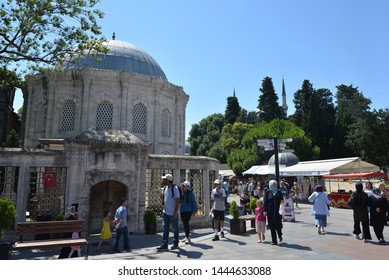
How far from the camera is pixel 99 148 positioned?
10.2m

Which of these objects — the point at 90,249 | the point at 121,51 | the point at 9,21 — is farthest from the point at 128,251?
the point at 121,51

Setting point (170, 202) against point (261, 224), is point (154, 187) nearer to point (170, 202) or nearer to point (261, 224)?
point (170, 202)

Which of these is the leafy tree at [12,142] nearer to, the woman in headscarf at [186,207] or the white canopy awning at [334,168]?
the woman in headscarf at [186,207]

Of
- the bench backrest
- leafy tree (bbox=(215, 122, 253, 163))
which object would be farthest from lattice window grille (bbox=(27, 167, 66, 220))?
leafy tree (bbox=(215, 122, 253, 163))

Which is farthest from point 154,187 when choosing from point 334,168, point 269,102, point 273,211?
point 269,102

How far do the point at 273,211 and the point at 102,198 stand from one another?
687 cm

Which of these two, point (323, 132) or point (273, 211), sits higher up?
point (323, 132)

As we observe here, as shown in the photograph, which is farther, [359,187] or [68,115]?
[68,115]

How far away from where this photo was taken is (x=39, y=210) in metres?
10.1

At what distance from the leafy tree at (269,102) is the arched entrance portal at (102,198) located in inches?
1865

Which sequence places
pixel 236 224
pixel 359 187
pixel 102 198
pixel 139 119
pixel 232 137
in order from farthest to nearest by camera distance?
pixel 232 137, pixel 139 119, pixel 102 198, pixel 236 224, pixel 359 187

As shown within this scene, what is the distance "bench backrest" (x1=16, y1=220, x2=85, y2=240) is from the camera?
687 centimetres

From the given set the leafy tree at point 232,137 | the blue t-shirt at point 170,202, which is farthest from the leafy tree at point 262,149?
the blue t-shirt at point 170,202

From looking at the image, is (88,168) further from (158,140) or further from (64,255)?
(158,140)
